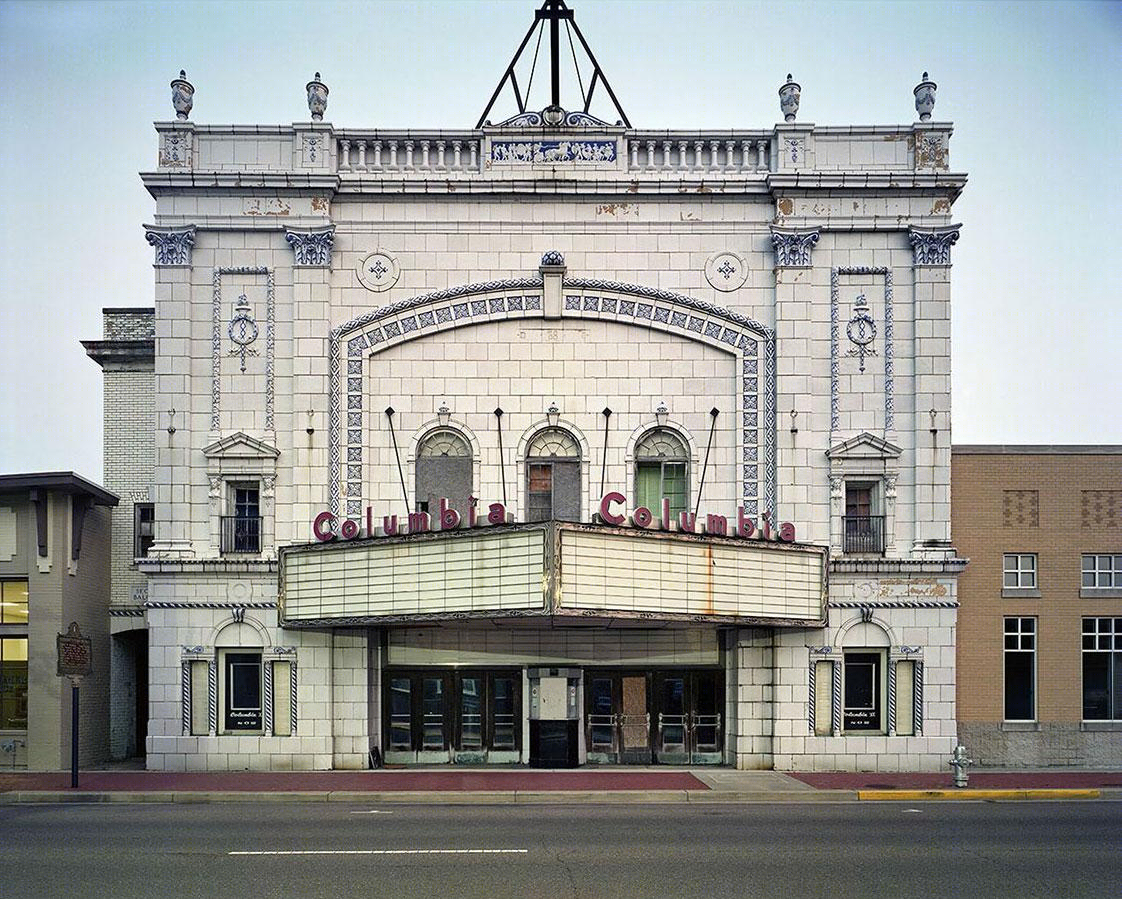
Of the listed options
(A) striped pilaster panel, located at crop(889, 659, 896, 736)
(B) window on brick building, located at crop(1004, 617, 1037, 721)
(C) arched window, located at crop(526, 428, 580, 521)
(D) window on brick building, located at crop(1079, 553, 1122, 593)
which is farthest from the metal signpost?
(D) window on brick building, located at crop(1079, 553, 1122, 593)

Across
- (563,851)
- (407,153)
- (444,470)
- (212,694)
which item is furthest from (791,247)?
(212,694)

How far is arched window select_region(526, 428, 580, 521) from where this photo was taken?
26.3 metres

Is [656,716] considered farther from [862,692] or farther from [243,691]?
[243,691]

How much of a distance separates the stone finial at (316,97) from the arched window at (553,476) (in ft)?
27.8

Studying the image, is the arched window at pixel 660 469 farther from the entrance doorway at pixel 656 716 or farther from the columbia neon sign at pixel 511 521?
the entrance doorway at pixel 656 716

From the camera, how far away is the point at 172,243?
2625 centimetres

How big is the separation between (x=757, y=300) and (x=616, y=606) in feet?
26.0

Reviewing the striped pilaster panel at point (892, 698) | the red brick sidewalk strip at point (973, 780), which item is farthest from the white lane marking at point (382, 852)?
the striped pilaster panel at point (892, 698)

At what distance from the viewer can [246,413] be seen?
2619 centimetres

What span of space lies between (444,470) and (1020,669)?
43.9ft

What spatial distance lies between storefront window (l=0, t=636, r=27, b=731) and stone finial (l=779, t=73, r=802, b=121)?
20159 mm

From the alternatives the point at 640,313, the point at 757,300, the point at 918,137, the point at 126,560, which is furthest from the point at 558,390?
the point at 126,560

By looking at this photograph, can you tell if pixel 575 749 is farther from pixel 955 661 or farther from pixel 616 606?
pixel 955 661

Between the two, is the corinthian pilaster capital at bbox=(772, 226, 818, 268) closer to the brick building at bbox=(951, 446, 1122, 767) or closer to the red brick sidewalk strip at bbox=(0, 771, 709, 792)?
the brick building at bbox=(951, 446, 1122, 767)
